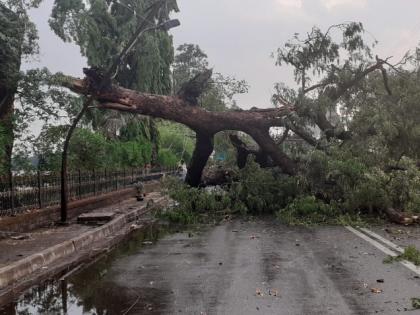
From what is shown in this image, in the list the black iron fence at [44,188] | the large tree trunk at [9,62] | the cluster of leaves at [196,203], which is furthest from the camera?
the cluster of leaves at [196,203]

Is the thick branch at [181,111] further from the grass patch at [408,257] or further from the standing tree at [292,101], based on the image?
the grass patch at [408,257]

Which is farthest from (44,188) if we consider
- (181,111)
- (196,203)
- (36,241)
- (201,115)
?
(201,115)

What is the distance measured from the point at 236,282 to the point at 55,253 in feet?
13.3

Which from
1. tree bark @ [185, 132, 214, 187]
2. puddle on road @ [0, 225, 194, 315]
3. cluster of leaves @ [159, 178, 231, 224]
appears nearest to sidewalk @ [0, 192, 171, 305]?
puddle on road @ [0, 225, 194, 315]

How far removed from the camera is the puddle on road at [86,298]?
20.2 ft

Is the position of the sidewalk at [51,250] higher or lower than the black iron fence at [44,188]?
lower

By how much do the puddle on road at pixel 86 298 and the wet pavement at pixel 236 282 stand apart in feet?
0.04

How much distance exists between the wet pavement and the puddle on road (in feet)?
0.04

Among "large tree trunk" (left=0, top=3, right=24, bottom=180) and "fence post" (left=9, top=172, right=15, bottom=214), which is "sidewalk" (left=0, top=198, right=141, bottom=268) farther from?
"large tree trunk" (left=0, top=3, right=24, bottom=180)

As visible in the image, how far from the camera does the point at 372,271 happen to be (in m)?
7.75

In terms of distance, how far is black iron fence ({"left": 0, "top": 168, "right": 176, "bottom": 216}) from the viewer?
12.5 metres

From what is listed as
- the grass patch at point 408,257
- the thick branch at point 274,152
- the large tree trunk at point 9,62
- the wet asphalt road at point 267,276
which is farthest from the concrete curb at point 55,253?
the grass patch at point 408,257

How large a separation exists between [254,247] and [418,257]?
10.4ft

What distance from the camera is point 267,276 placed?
7605 millimetres
